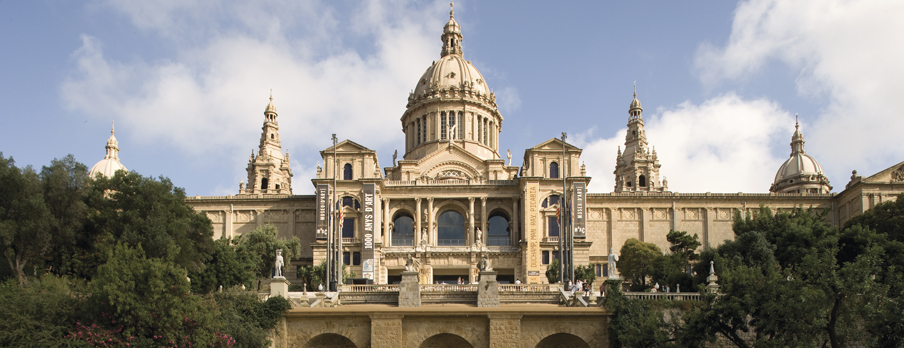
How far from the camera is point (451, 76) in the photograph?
3073 inches

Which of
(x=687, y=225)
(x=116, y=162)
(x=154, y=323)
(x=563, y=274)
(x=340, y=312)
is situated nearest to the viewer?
(x=154, y=323)

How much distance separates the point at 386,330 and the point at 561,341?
777 cm

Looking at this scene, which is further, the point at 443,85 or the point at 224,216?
the point at 443,85

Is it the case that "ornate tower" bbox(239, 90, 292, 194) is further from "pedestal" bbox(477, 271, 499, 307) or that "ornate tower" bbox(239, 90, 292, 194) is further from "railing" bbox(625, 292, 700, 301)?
"railing" bbox(625, 292, 700, 301)

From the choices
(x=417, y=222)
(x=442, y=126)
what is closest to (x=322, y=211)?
(x=417, y=222)

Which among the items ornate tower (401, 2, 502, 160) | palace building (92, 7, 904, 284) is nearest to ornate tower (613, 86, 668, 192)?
palace building (92, 7, 904, 284)

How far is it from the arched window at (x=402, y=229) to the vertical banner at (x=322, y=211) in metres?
6.58

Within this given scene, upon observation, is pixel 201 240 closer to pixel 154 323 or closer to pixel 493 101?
pixel 154 323

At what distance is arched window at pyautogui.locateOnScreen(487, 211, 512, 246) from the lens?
67312mm

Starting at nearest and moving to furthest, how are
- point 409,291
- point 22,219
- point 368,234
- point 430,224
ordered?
point 409,291, point 22,219, point 368,234, point 430,224

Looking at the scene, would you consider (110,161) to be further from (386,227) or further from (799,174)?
(799,174)

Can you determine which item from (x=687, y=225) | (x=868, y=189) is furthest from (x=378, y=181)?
(x=868, y=189)

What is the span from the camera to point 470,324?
34500 mm

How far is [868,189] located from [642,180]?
832 inches
